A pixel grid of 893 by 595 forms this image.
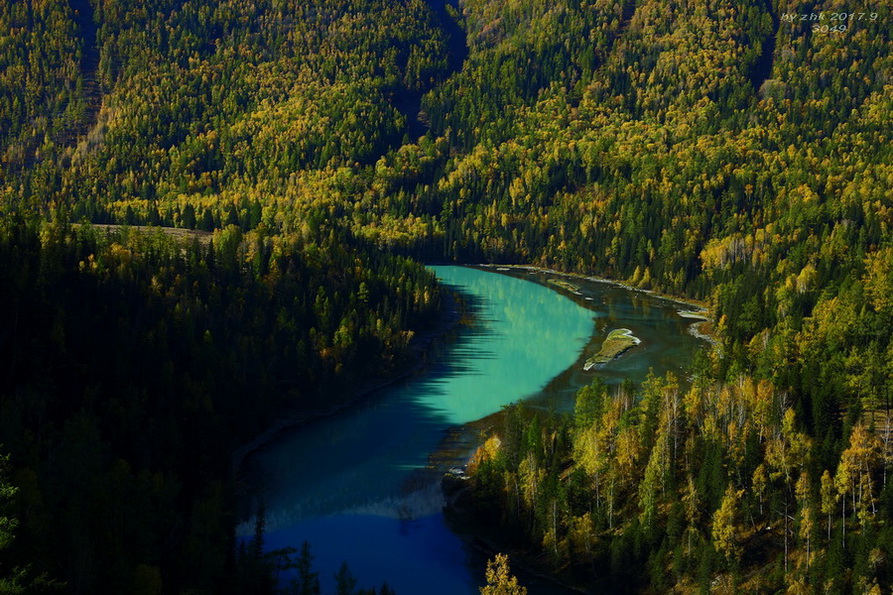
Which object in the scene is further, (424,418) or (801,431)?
(424,418)

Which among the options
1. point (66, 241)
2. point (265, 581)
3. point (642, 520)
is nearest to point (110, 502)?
point (265, 581)

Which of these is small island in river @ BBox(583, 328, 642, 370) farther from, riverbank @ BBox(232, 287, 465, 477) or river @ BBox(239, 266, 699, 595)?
riverbank @ BBox(232, 287, 465, 477)

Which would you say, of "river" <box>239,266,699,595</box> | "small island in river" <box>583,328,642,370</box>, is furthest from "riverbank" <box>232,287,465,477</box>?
"small island in river" <box>583,328,642,370</box>

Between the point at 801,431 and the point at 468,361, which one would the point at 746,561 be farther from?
the point at 468,361

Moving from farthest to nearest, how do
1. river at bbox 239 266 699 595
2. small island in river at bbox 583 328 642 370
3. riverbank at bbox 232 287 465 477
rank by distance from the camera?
small island in river at bbox 583 328 642 370 < riverbank at bbox 232 287 465 477 < river at bbox 239 266 699 595

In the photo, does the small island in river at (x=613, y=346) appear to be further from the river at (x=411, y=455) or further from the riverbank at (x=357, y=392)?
the riverbank at (x=357, y=392)
